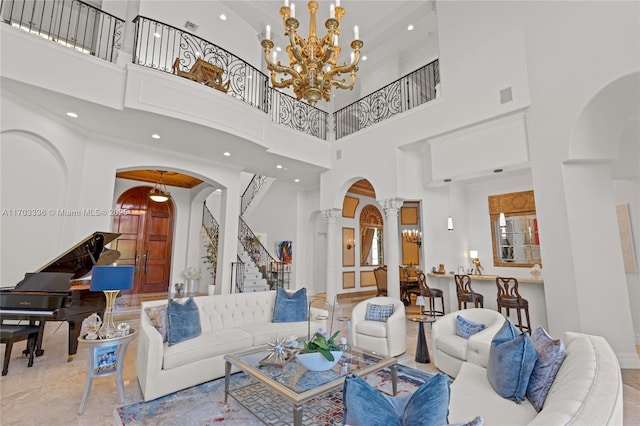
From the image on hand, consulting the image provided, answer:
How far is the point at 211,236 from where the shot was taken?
881 centimetres

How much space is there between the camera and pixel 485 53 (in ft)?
17.0

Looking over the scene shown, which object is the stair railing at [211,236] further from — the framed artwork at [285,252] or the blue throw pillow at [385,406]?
the blue throw pillow at [385,406]

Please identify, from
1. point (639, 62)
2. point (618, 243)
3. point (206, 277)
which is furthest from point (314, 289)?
point (639, 62)

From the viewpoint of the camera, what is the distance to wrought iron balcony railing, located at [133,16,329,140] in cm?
640

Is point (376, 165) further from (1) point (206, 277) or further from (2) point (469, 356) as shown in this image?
(1) point (206, 277)

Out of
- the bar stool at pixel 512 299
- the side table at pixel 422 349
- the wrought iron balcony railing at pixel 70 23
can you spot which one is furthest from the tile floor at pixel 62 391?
the wrought iron balcony railing at pixel 70 23

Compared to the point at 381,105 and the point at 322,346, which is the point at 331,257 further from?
the point at 322,346

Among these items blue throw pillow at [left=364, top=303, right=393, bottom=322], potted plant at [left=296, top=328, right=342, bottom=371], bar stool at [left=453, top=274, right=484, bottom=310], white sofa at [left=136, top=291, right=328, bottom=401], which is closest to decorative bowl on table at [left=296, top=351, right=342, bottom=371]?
potted plant at [left=296, top=328, right=342, bottom=371]

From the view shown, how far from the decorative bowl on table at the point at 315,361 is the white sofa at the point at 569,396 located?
961 millimetres

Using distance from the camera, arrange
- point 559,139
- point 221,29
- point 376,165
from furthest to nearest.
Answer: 1. point 221,29
2. point 376,165
3. point 559,139

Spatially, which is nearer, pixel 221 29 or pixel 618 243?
pixel 618 243

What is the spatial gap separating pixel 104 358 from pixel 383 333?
320cm

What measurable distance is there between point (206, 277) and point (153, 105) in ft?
17.9

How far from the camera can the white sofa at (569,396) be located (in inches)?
41.5
